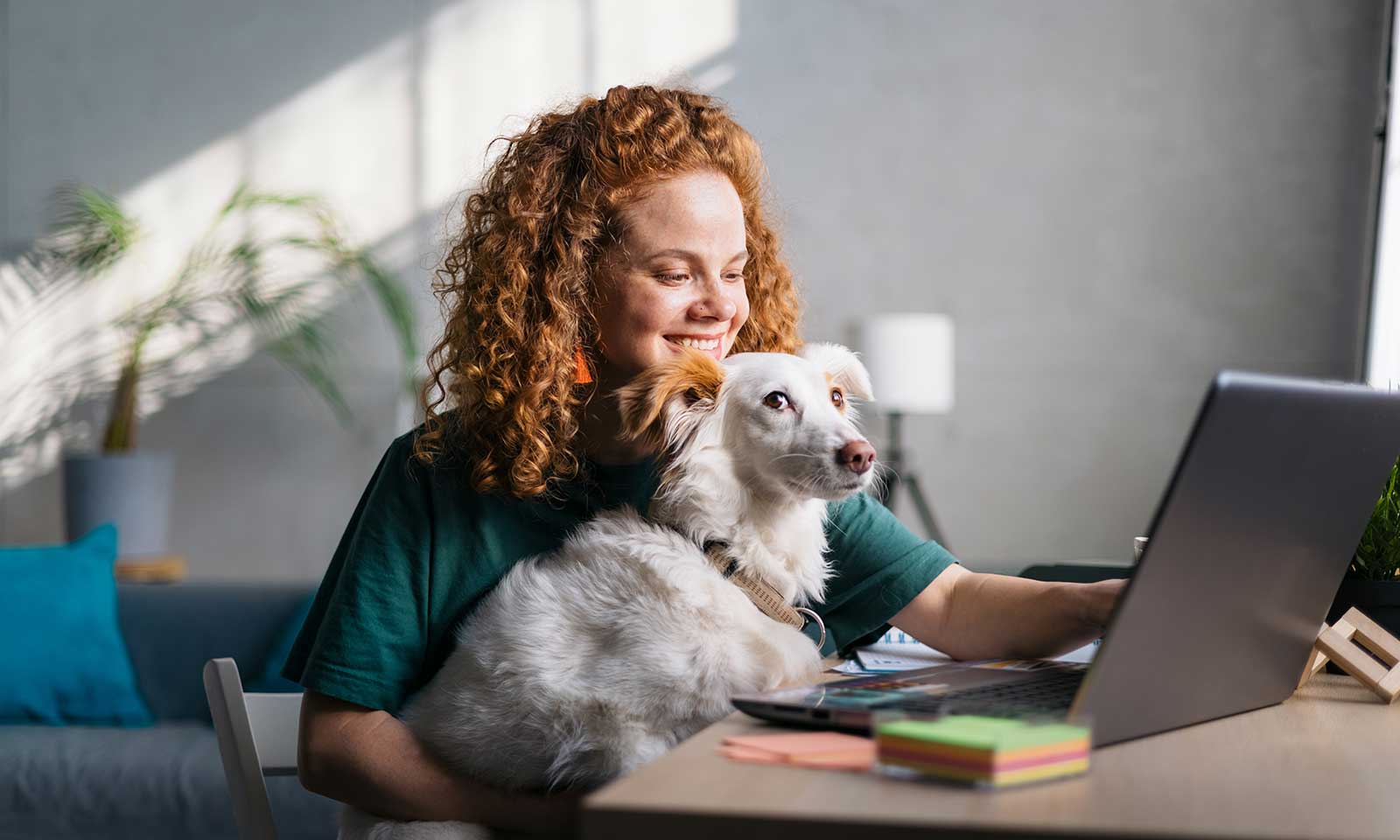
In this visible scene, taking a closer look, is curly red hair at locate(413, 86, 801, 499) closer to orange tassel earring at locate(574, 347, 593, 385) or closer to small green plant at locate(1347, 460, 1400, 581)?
orange tassel earring at locate(574, 347, 593, 385)

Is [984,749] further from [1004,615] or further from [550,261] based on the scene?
[550,261]

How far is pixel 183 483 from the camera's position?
565cm

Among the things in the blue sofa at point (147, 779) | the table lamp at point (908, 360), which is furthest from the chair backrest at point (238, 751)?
the table lamp at point (908, 360)

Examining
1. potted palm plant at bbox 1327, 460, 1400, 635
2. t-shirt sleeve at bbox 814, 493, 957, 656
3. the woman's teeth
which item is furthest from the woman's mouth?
potted palm plant at bbox 1327, 460, 1400, 635

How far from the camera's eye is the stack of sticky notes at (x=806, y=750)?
758 millimetres

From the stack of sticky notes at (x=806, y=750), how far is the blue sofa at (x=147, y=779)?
2.09 m

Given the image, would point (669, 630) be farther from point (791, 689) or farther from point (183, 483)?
point (183, 483)

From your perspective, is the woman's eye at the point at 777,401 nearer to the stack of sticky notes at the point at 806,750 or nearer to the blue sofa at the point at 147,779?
the stack of sticky notes at the point at 806,750

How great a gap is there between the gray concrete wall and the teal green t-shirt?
363 cm

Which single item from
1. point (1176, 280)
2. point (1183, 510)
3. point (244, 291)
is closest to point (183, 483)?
point (244, 291)

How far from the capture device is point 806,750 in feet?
2.56

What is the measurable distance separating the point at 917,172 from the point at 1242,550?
4620 mm

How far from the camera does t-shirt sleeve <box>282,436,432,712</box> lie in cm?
122

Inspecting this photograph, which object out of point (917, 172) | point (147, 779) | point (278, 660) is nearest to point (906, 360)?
point (917, 172)
